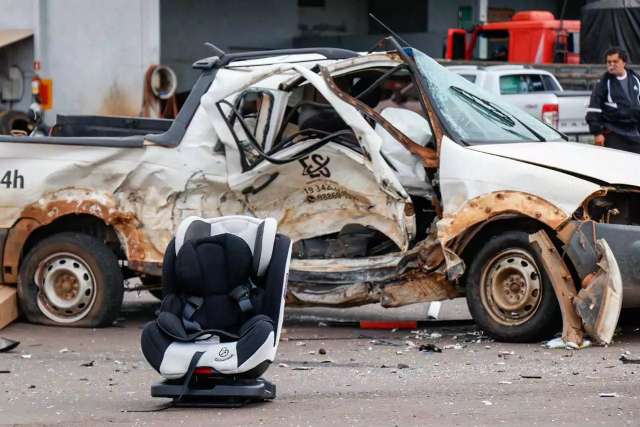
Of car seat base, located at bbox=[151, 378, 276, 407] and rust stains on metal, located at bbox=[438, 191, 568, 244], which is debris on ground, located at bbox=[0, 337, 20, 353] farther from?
rust stains on metal, located at bbox=[438, 191, 568, 244]

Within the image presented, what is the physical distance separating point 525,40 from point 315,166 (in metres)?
25.5

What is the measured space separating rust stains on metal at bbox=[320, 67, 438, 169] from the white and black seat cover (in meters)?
2.29

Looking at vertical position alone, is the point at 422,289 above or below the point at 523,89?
below

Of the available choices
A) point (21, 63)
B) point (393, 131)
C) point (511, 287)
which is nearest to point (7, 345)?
point (393, 131)

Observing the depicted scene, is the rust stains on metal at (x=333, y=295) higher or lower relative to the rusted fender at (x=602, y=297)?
lower

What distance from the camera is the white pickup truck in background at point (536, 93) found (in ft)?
83.0

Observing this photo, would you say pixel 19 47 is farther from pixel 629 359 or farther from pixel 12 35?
pixel 629 359

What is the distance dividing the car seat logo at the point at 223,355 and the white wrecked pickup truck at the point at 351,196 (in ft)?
8.37

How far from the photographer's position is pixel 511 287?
934 cm

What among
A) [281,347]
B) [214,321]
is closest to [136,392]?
[214,321]

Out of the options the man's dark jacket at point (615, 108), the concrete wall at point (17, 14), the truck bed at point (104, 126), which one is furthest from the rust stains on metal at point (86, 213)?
the concrete wall at point (17, 14)

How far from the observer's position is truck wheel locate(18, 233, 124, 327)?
34.2ft

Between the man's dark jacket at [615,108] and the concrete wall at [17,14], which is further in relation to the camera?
the concrete wall at [17,14]

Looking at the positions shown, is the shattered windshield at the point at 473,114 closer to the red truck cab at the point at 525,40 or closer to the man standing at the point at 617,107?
the man standing at the point at 617,107
